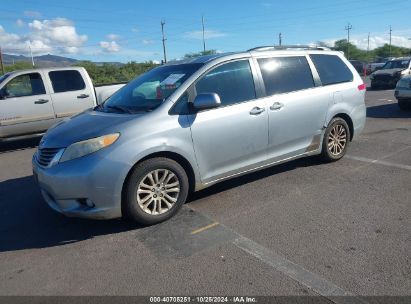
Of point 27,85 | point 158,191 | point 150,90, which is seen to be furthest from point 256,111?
point 27,85

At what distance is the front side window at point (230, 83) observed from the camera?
14.8 feet

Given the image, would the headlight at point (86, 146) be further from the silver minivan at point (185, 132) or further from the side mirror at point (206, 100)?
the side mirror at point (206, 100)

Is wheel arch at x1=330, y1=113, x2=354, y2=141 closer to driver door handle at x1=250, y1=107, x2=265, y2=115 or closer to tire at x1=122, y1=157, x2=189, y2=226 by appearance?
driver door handle at x1=250, y1=107, x2=265, y2=115

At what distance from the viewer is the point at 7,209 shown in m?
4.90

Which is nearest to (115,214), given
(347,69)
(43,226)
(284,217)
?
(43,226)

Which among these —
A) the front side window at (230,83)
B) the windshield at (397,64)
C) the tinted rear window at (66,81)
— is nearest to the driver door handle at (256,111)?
the front side window at (230,83)

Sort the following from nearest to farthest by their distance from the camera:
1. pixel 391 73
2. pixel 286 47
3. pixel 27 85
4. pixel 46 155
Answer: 1. pixel 46 155
2. pixel 286 47
3. pixel 27 85
4. pixel 391 73

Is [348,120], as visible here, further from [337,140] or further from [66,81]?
[66,81]

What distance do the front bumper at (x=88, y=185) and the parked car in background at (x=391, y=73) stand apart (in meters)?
19.3

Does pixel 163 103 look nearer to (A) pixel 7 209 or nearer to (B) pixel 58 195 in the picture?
(B) pixel 58 195

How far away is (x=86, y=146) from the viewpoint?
3.81m

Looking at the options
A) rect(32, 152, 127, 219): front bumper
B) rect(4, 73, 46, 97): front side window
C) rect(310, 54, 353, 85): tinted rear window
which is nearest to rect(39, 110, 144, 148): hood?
rect(32, 152, 127, 219): front bumper

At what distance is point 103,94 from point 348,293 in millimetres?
8607

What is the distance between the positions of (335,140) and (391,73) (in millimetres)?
16204
